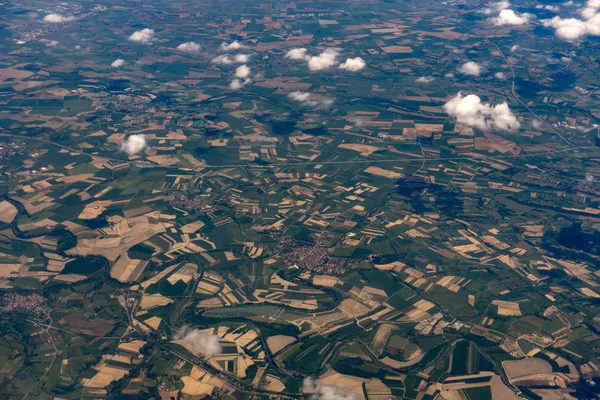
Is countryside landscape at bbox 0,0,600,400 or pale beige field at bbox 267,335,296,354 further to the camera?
pale beige field at bbox 267,335,296,354

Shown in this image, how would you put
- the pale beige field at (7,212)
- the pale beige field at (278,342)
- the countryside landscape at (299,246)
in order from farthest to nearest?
the pale beige field at (7,212), the pale beige field at (278,342), the countryside landscape at (299,246)

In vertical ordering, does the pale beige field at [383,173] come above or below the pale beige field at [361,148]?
below

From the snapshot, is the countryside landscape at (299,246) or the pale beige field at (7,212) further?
the pale beige field at (7,212)

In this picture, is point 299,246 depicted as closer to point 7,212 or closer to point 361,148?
point 361,148

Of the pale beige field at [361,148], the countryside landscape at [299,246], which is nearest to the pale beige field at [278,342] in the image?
the countryside landscape at [299,246]

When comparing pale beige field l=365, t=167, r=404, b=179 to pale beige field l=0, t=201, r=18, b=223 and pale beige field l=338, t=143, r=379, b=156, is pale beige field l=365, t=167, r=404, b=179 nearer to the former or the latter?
pale beige field l=338, t=143, r=379, b=156

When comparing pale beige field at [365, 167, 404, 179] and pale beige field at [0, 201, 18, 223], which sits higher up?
pale beige field at [365, 167, 404, 179]

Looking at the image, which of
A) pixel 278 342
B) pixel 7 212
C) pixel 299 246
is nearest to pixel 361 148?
pixel 299 246

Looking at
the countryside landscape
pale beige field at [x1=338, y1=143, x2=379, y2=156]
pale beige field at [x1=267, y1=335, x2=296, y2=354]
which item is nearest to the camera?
the countryside landscape

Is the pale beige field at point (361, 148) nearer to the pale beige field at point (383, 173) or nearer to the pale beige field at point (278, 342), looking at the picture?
the pale beige field at point (383, 173)

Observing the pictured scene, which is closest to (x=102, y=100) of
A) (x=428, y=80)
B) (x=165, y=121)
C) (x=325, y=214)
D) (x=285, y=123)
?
(x=165, y=121)

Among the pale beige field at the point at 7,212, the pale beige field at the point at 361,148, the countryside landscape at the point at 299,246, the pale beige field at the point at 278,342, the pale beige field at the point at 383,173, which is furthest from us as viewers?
the pale beige field at the point at 361,148

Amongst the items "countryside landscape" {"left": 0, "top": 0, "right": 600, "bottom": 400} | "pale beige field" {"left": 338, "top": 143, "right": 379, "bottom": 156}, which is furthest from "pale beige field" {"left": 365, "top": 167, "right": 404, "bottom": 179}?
"pale beige field" {"left": 338, "top": 143, "right": 379, "bottom": 156}
